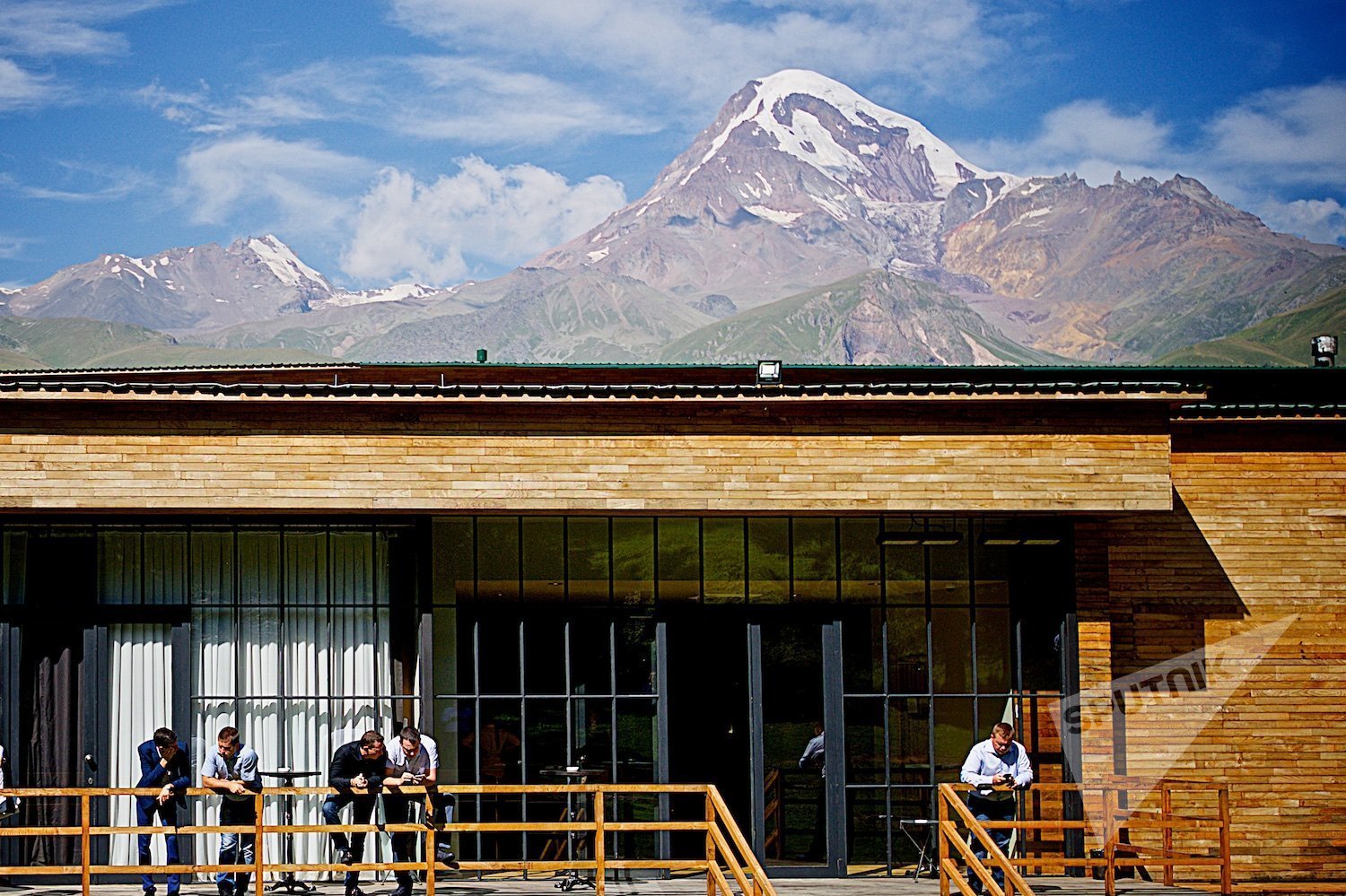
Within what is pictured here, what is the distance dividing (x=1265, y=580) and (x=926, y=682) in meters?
A: 3.62

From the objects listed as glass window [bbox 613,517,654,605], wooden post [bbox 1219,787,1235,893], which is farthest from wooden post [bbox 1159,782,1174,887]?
glass window [bbox 613,517,654,605]

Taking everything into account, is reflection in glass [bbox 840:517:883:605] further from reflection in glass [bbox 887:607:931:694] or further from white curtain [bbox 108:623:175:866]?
white curtain [bbox 108:623:175:866]

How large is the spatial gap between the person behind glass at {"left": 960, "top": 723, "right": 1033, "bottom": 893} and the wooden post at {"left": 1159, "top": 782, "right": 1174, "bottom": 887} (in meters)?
1.40

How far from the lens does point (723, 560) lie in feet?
52.2

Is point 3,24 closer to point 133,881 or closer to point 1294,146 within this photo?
point 1294,146

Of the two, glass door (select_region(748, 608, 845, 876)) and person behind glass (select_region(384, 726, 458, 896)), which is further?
glass door (select_region(748, 608, 845, 876))

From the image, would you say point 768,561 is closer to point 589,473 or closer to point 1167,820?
point 589,473

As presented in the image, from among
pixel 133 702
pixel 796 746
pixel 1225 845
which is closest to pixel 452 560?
pixel 133 702

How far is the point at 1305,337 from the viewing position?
648 ft

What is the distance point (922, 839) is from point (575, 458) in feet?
16.6

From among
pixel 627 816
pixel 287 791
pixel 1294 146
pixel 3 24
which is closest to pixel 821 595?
pixel 627 816

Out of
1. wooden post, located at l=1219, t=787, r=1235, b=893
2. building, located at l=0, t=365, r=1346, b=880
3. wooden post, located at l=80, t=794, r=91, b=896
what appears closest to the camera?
wooden post, located at l=80, t=794, r=91, b=896

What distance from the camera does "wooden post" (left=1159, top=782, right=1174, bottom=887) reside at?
48.8ft

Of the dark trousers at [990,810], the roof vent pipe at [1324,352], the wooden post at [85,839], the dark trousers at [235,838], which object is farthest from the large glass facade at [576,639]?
the roof vent pipe at [1324,352]
